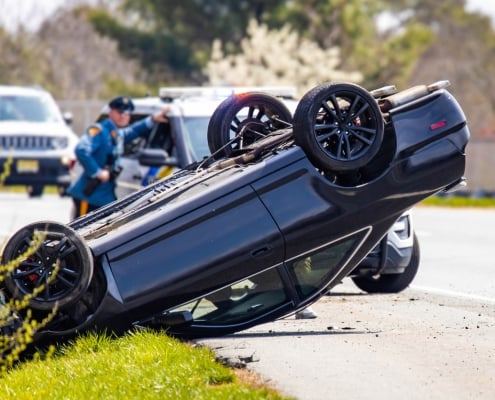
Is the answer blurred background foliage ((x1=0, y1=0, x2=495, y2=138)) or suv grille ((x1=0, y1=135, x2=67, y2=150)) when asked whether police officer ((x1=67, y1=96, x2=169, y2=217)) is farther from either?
blurred background foliage ((x1=0, y1=0, x2=495, y2=138))

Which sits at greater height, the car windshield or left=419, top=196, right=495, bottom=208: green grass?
the car windshield

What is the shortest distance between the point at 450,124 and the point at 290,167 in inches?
45.1

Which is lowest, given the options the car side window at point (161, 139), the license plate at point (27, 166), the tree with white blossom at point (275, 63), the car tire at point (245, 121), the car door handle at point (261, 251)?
the tree with white blossom at point (275, 63)

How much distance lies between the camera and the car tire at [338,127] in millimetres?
7555

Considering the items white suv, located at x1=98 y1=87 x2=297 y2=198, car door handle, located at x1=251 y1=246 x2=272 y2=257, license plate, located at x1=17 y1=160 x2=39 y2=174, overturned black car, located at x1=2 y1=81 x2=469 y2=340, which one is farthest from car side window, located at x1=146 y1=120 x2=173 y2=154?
license plate, located at x1=17 y1=160 x2=39 y2=174

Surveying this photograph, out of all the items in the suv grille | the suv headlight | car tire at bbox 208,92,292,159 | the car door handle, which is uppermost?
car tire at bbox 208,92,292,159

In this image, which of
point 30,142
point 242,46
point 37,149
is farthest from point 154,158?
point 242,46

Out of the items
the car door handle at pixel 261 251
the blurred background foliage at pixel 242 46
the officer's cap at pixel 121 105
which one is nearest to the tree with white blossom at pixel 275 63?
the blurred background foliage at pixel 242 46

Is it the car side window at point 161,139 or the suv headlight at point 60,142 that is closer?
the car side window at point 161,139

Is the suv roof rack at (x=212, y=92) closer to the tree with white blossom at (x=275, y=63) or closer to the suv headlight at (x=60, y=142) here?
the suv headlight at (x=60, y=142)

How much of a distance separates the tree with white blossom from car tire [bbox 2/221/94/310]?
3600cm

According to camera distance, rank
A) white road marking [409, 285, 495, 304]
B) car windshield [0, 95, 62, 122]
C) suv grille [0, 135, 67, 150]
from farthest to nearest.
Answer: car windshield [0, 95, 62, 122] < suv grille [0, 135, 67, 150] < white road marking [409, 285, 495, 304]

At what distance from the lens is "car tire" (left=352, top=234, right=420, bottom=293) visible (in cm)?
1041

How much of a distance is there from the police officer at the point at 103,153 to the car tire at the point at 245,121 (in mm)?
3499
